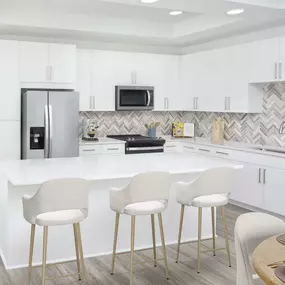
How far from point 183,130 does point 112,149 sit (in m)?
1.54

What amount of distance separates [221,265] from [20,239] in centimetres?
182

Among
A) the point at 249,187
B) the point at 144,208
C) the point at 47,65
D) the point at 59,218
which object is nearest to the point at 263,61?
the point at 249,187

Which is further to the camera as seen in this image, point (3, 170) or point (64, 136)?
point (64, 136)

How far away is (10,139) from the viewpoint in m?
6.22

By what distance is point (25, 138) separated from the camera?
20.5 feet

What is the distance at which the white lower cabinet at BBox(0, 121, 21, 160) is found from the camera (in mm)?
6176

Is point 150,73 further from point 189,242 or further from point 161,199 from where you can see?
point 161,199

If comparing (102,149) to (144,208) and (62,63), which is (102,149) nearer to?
(62,63)

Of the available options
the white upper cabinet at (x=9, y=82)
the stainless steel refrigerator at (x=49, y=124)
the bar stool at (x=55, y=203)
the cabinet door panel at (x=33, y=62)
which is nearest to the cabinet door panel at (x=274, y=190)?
the stainless steel refrigerator at (x=49, y=124)

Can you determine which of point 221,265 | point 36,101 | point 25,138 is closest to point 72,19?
point 36,101

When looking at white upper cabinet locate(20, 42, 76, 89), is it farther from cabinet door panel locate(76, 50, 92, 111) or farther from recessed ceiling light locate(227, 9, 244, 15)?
recessed ceiling light locate(227, 9, 244, 15)

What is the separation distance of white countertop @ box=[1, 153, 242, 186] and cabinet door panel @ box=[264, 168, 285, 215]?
1329 mm

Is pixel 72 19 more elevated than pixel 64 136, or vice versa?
pixel 72 19

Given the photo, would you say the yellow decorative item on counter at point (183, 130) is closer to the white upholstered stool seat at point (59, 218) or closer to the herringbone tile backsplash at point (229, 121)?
the herringbone tile backsplash at point (229, 121)
